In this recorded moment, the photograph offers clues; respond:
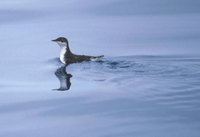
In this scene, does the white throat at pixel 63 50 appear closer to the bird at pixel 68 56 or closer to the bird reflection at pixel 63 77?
the bird at pixel 68 56

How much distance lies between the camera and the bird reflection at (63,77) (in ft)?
35.1

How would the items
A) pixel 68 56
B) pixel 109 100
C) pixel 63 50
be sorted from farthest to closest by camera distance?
pixel 63 50 < pixel 68 56 < pixel 109 100

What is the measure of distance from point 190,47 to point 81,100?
5861 mm

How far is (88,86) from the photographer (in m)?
10.6

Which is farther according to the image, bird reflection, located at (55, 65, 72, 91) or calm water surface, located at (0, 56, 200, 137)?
bird reflection, located at (55, 65, 72, 91)

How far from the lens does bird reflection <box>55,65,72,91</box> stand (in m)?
10.7

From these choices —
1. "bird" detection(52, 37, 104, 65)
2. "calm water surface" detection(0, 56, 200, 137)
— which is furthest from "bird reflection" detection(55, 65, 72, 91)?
"bird" detection(52, 37, 104, 65)

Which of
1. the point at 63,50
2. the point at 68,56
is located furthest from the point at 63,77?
the point at 63,50

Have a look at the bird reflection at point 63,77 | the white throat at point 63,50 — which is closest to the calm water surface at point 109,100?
the bird reflection at point 63,77

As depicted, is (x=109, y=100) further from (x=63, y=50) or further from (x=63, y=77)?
(x=63, y=50)

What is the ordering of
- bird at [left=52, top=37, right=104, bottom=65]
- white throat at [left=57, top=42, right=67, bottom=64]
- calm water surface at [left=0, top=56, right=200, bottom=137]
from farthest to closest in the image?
white throat at [left=57, top=42, right=67, bottom=64] → bird at [left=52, top=37, right=104, bottom=65] → calm water surface at [left=0, top=56, right=200, bottom=137]

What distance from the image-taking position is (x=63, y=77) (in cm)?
1185

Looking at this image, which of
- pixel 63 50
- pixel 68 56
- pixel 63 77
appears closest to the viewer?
pixel 63 77

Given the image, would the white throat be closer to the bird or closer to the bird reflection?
the bird
